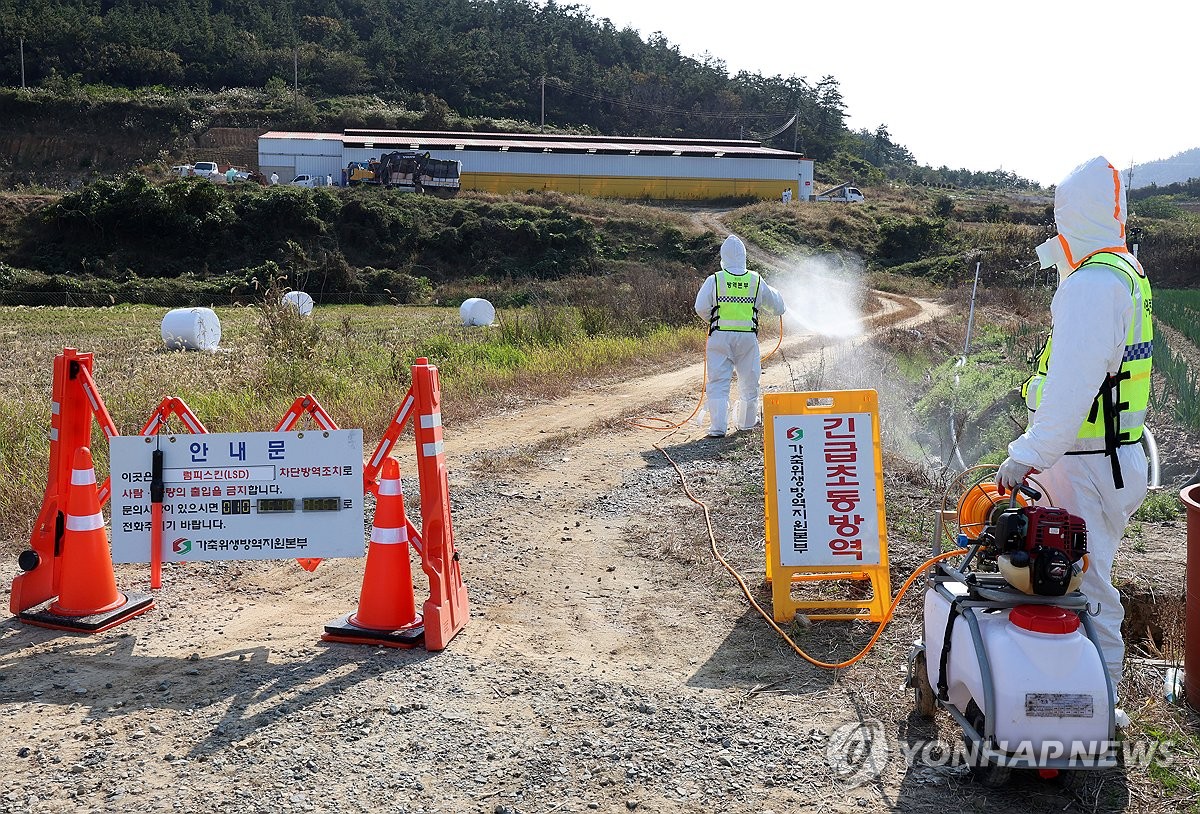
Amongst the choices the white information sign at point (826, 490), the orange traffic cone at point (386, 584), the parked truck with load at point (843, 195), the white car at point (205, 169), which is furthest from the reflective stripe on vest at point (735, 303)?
the parked truck with load at point (843, 195)

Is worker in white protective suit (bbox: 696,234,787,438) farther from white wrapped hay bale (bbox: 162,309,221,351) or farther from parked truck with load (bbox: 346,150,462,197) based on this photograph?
parked truck with load (bbox: 346,150,462,197)

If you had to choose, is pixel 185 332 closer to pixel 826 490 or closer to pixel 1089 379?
pixel 826 490

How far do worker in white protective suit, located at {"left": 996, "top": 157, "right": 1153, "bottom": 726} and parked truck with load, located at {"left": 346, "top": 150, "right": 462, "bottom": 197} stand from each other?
5627 cm

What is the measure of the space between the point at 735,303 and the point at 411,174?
5092cm

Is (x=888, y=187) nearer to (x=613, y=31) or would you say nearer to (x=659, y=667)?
(x=613, y=31)

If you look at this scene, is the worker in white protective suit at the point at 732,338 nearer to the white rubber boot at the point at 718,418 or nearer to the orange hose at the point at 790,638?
the white rubber boot at the point at 718,418

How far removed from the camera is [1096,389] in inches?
163

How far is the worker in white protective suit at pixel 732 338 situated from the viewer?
1137 centimetres

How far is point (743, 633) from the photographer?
227 inches

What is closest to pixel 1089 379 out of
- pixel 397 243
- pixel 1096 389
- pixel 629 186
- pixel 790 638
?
pixel 1096 389

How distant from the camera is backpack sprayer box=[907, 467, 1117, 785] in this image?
366cm

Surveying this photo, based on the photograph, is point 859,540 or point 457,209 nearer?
point 859,540

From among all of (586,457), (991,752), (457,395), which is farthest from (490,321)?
(991,752)

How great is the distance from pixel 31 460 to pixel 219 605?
365cm
